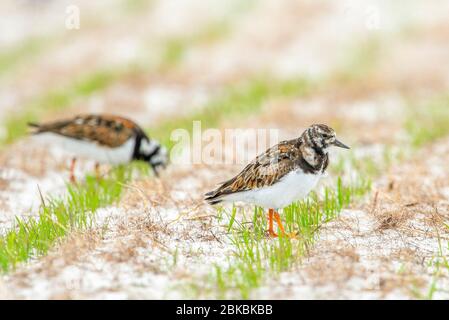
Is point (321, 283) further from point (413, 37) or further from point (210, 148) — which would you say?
point (413, 37)

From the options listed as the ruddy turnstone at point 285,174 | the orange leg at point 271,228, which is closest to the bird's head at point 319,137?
the ruddy turnstone at point 285,174

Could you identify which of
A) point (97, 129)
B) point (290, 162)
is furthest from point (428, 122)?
point (290, 162)

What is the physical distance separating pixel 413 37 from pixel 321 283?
15.2 m

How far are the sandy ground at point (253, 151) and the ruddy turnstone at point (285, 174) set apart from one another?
0.51 m

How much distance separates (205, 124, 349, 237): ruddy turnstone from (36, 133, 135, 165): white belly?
3.51 meters

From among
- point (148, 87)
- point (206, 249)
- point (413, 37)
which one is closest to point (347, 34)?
point (413, 37)

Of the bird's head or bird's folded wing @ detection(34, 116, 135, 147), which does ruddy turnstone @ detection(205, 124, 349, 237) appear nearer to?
the bird's head

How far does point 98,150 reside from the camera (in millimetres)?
9688

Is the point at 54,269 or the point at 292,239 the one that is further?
the point at 292,239

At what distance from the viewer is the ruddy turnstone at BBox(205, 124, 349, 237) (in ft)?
20.6

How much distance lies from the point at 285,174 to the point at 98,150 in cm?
424

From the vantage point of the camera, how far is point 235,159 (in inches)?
413

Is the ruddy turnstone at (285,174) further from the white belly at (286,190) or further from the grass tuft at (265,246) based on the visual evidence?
the grass tuft at (265,246)
